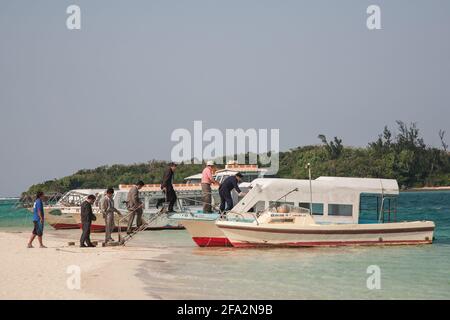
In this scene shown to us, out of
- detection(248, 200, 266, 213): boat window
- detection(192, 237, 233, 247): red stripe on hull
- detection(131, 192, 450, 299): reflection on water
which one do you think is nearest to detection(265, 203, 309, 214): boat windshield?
detection(248, 200, 266, 213): boat window

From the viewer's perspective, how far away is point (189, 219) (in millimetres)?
28031

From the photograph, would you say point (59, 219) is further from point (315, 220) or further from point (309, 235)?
point (309, 235)

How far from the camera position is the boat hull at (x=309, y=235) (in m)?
27.2

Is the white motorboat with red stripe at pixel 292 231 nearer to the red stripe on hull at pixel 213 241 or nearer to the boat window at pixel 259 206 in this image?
the red stripe on hull at pixel 213 241

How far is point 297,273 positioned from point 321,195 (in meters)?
8.37

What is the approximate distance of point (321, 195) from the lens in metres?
29.2

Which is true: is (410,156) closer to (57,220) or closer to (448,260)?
(57,220)

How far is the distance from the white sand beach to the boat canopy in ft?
13.9

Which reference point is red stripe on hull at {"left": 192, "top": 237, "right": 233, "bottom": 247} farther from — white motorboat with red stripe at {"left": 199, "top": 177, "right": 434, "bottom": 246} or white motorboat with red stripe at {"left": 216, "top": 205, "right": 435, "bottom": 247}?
white motorboat with red stripe at {"left": 216, "top": 205, "right": 435, "bottom": 247}

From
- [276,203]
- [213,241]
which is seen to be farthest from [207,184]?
[276,203]

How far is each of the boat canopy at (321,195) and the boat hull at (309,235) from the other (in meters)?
1.23

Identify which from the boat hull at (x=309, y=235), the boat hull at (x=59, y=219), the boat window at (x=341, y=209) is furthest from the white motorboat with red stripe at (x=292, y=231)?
the boat hull at (x=59, y=219)

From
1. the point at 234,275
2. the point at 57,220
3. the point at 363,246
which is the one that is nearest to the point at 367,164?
the point at 57,220

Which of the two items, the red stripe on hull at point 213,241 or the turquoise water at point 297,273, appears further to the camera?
the red stripe on hull at point 213,241
